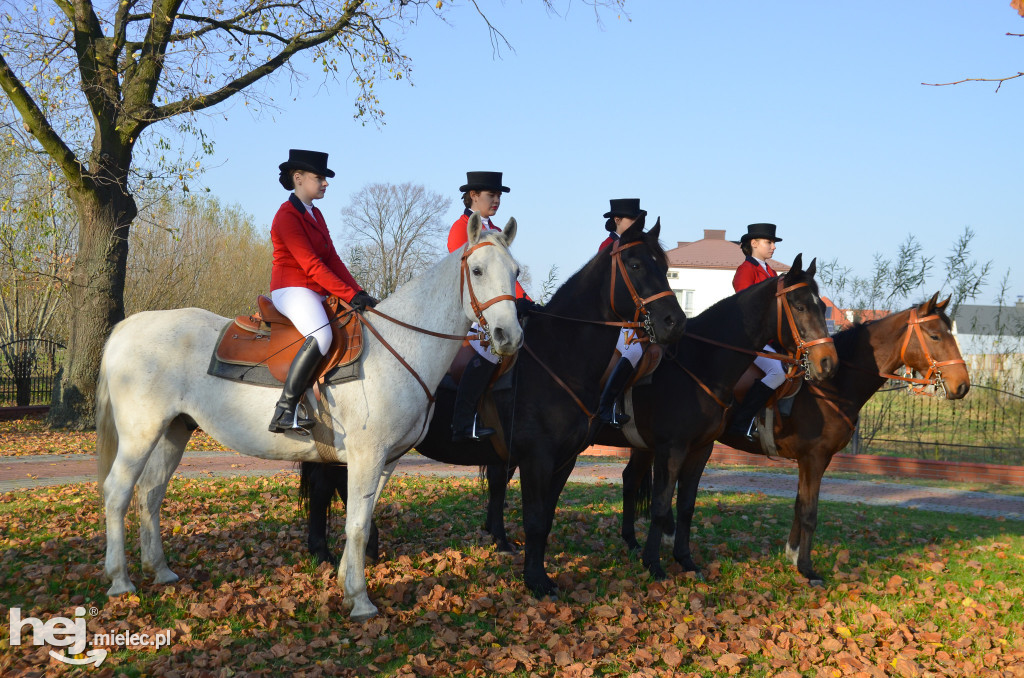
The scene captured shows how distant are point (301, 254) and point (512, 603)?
317cm

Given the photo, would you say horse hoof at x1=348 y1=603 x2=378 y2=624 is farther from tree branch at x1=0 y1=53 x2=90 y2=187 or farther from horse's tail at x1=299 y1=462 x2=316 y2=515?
tree branch at x1=0 y1=53 x2=90 y2=187

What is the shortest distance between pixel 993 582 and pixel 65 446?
15383 millimetres

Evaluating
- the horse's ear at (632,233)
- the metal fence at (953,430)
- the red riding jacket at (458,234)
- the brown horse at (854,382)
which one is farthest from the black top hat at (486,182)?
the metal fence at (953,430)


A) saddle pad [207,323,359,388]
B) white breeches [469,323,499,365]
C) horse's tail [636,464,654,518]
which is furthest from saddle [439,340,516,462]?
horse's tail [636,464,654,518]

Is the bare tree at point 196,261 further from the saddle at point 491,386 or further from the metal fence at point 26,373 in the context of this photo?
the saddle at point 491,386

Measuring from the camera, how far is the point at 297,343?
18.6ft

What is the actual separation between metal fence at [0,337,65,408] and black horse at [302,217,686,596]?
1769 cm

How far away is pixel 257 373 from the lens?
565 centimetres

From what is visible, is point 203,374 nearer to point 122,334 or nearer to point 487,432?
point 122,334

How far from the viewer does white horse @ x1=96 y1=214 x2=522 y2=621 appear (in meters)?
5.44

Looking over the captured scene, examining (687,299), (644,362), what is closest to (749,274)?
(644,362)

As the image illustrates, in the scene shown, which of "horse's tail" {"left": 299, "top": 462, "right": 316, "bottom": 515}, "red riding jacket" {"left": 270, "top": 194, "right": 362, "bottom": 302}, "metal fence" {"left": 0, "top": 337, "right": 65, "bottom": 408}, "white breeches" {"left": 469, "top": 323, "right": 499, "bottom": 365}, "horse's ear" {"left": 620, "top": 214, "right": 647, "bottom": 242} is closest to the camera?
"red riding jacket" {"left": 270, "top": 194, "right": 362, "bottom": 302}

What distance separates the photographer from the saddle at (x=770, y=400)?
294 inches

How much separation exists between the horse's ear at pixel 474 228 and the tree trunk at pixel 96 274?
1236 cm
